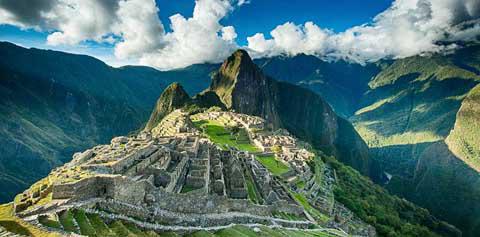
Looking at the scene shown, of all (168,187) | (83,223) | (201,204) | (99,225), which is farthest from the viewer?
(168,187)

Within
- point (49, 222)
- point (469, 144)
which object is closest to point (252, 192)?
point (49, 222)

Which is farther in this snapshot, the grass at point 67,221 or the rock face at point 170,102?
the rock face at point 170,102

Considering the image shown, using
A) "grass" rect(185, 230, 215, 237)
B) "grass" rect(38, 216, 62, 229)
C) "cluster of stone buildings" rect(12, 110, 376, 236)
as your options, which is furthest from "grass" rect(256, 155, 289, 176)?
"grass" rect(38, 216, 62, 229)

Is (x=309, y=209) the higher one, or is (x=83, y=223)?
(x=83, y=223)

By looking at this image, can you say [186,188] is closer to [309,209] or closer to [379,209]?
[309,209]

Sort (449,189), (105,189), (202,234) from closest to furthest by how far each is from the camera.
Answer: (105,189) → (202,234) → (449,189)

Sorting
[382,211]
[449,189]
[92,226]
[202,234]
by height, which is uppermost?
[92,226]

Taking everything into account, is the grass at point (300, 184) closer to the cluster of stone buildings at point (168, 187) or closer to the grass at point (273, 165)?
the grass at point (273, 165)

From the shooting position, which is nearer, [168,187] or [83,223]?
[83,223]

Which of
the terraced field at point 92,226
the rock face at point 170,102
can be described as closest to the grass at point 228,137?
the terraced field at point 92,226

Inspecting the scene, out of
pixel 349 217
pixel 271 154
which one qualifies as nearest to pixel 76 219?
pixel 349 217
